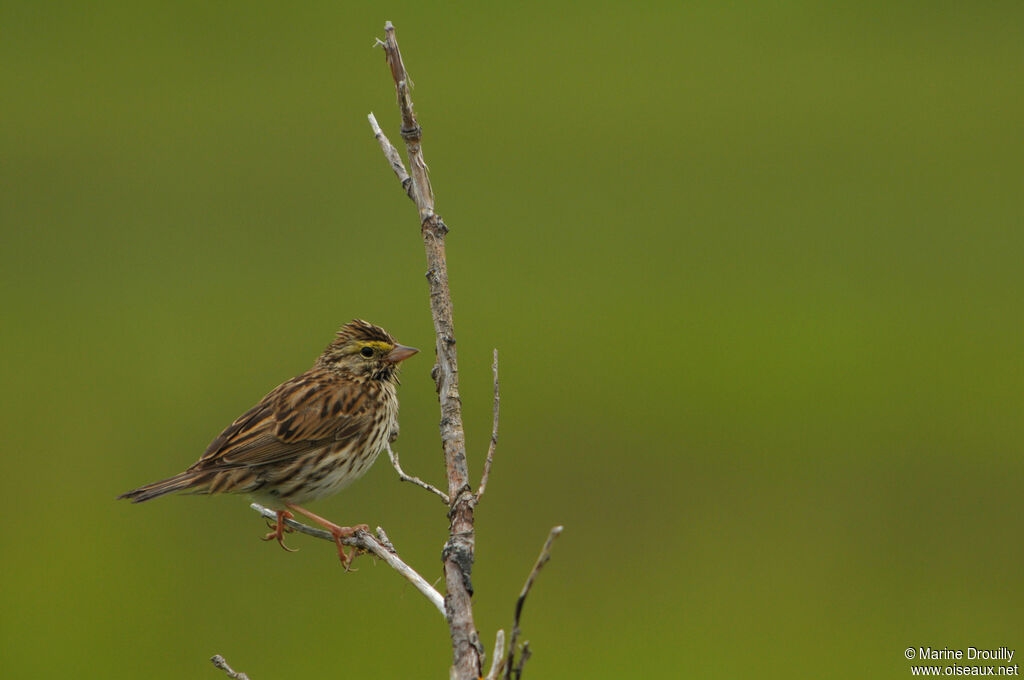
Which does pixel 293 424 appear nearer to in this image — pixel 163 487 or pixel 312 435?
pixel 312 435

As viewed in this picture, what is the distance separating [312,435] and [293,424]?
13cm

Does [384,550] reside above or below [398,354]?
below

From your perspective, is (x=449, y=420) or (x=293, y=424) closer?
(x=449, y=420)

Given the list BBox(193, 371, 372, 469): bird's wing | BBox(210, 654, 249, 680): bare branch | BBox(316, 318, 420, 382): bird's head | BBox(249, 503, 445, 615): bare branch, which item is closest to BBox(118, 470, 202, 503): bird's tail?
BBox(193, 371, 372, 469): bird's wing

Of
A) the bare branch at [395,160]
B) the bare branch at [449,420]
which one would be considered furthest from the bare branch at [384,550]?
the bare branch at [395,160]

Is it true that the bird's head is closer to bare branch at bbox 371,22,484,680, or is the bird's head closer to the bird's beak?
the bird's beak

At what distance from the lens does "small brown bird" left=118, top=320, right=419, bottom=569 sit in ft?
27.2

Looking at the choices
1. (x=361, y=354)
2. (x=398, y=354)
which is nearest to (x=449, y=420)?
(x=398, y=354)

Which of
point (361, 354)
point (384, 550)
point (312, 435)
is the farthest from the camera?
point (361, 354)

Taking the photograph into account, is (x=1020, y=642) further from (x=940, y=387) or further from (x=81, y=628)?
(x=81, y=628)

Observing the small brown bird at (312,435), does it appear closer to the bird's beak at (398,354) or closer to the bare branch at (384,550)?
the bird's beak at (398,354)

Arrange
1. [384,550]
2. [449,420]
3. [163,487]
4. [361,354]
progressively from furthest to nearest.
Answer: [361,354] → [163,487] → [384,550] → [449,420]

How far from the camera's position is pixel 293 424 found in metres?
8.52

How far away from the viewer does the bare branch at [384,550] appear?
570 centimetres
